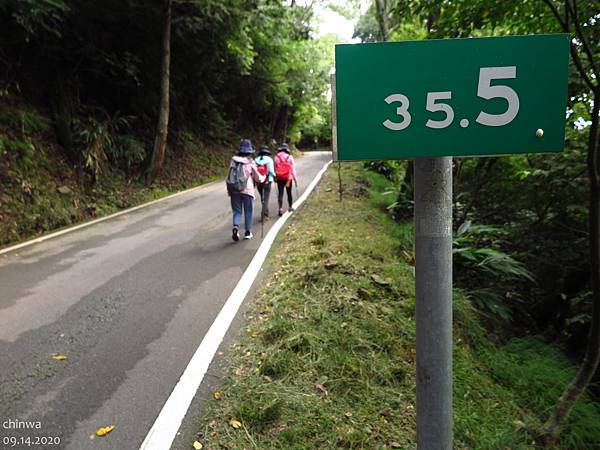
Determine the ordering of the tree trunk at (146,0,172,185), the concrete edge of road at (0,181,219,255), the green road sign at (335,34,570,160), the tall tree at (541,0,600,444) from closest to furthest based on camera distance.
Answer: the green road sign at (335,34,570,160) < the tall tree at (541,0,600,444) < the concrete edge of road at (0,181,219,255) < the tree trunk at (146,0,172,185)

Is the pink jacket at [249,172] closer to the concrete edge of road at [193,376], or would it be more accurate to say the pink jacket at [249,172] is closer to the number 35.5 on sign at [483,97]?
the concrete edge of road at [193,376]

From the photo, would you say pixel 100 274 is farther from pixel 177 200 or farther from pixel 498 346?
pixel 177 200

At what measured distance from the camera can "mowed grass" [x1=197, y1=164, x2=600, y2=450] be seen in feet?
8.69

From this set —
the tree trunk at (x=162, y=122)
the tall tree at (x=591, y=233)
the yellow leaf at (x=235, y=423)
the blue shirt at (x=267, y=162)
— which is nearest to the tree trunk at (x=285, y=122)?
the tree trunk at (x=162, y=122)

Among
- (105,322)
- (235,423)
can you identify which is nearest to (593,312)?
(235,423)

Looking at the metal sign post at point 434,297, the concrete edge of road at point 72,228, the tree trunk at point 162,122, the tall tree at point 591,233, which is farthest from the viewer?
the tree trunk at point 162,122

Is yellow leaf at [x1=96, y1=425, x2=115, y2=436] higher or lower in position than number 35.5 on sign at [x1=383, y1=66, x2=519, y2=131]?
lower

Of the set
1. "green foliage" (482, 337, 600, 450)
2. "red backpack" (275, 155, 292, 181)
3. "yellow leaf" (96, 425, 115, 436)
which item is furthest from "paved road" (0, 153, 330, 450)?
"green foliage" (482, 337, 600, 450)

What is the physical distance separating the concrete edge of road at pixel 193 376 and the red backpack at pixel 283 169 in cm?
380

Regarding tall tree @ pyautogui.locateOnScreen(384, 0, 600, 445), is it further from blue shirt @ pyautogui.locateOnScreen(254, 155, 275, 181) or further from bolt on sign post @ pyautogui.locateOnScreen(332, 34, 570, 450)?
blue shirt @ pyautogui.locateOnScreen(254, 155, 275, 181)

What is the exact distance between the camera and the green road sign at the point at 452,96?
1.24 meters

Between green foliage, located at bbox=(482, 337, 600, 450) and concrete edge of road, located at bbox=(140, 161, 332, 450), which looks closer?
concrete edge of road, located at bbox=(140, 161, 332, 450)

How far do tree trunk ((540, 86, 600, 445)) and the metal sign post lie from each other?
1800 millimetres

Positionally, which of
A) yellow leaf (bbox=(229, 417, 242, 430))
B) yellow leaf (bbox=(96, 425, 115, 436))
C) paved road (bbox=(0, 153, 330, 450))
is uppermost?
paved road (bbox=(0, 153, 330, 450))
